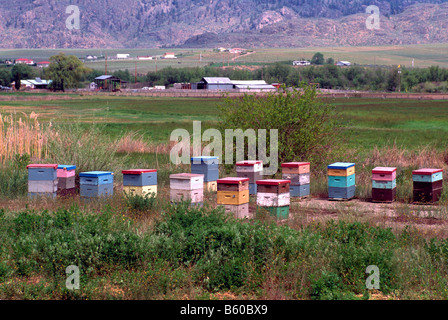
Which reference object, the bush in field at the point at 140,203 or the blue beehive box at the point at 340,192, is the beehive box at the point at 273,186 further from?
the blue beehive box at the point at 340,192

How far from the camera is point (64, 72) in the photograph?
144500 millimetres

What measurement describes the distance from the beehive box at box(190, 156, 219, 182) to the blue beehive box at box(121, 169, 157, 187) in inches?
67.2

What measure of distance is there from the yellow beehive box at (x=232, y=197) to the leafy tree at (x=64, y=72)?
5308 inches

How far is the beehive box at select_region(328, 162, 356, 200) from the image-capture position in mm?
15539

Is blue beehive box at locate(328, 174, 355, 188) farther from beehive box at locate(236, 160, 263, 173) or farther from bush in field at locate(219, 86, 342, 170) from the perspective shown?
bush in field at locate(219, 86, 342, 170)

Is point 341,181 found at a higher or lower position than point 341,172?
lower

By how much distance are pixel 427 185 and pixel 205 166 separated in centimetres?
603

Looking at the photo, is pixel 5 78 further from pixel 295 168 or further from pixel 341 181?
pixel 341 181

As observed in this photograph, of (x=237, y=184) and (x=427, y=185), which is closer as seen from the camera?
(x=237, y=184)

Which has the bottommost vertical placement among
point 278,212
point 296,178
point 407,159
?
point 407,159

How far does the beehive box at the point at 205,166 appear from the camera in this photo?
15.7 meters

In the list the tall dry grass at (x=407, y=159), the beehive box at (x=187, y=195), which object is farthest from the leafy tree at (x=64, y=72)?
the beehive box at (x=187, y=195)

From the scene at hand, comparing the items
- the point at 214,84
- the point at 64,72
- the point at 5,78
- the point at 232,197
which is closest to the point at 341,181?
the point at 232,197
